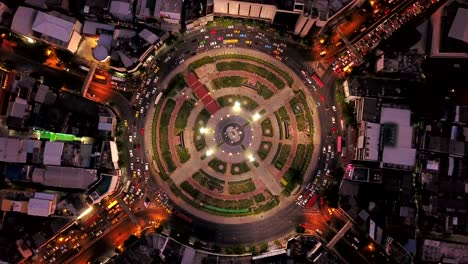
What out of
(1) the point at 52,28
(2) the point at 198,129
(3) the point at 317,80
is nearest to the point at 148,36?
(1) the point at 52,28

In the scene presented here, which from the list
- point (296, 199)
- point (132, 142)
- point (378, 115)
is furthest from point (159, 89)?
point (378, 115)

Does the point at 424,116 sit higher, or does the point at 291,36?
the point at 291,36

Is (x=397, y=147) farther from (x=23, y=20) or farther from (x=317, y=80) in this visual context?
(x=23, y=20)

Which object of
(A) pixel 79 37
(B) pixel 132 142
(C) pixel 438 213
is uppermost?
(A) pixel 79 37

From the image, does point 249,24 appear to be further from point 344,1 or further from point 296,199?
point 296,199

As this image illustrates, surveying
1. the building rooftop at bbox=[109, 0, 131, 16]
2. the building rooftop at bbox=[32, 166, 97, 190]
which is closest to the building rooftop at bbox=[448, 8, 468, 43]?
the building rooftop at bbox=[109, 0, 131, 16]

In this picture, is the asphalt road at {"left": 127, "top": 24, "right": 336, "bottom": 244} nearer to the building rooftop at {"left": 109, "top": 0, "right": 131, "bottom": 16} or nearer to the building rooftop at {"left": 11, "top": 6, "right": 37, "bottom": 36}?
the building rooftop at {"left": 109, "top": 0, "right": 131, "bottom": 16}
